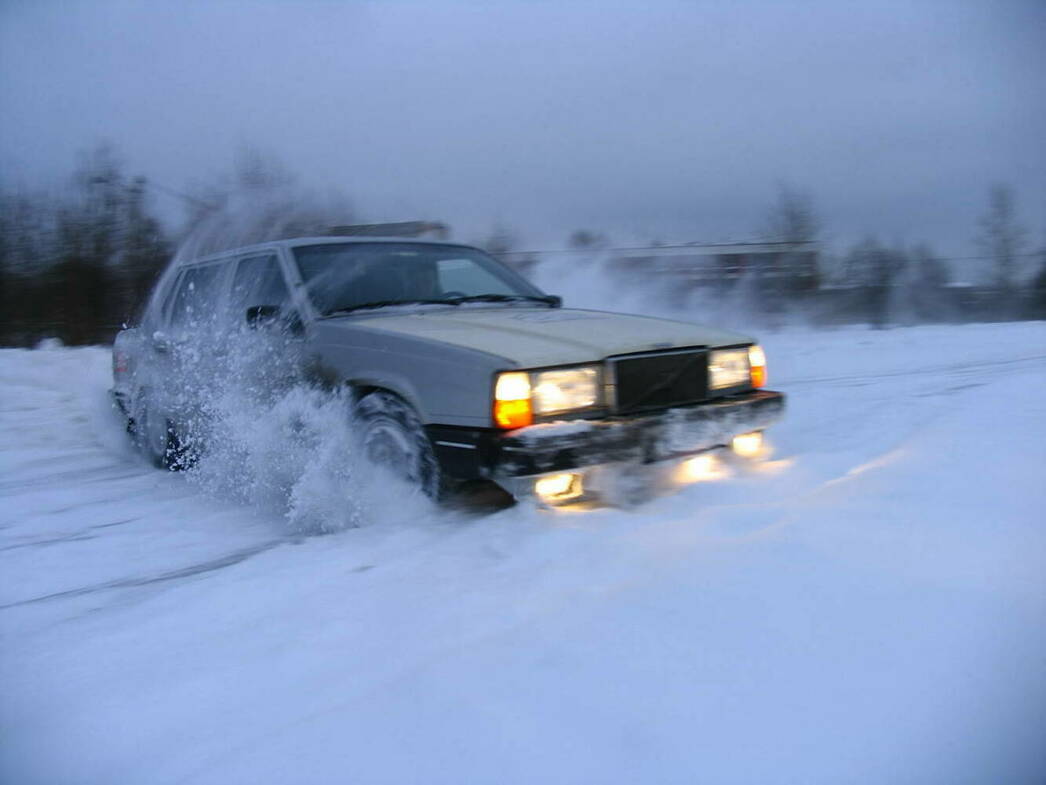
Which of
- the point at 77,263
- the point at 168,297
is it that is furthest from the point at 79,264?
the point at 168,297

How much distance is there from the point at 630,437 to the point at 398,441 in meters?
0.99

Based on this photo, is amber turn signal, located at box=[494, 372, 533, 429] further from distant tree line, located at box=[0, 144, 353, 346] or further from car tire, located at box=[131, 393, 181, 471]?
distant tree line, located at box=[0, 144, 353, 346]

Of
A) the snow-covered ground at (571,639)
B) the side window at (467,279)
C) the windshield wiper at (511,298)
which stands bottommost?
the snow-covered ground at (571,639)

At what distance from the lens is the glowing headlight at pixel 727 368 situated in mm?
3490

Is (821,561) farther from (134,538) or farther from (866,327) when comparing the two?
(866,327)

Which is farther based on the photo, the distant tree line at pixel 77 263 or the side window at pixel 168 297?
the distant tree line at pixel 77 263

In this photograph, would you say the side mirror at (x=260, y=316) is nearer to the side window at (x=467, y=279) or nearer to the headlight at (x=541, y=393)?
the side window at (x=467, y=279)

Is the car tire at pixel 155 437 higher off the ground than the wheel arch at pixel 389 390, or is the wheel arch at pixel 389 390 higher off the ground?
the wheel arch at pixel 389 390

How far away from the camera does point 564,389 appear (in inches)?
118

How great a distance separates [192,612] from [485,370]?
4.20 ft

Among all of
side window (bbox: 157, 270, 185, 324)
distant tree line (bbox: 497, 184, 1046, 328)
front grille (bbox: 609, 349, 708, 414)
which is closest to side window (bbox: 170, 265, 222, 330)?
side window (bbox: 157, 270, 185, 324)

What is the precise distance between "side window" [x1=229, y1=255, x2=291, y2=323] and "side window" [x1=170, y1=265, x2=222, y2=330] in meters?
0.26

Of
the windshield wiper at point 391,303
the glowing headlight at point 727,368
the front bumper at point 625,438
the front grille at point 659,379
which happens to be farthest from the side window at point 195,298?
the glowing headlight at point 727,368

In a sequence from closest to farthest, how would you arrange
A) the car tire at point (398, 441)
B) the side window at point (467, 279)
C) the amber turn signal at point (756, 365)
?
the car tire at point (398, 441), the amber turn signal at point (756, 365), the side window at point (467, 279)
